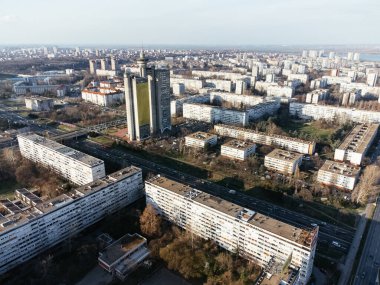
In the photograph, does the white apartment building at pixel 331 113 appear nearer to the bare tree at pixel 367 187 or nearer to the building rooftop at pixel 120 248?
the bare tree at pixel 367 187

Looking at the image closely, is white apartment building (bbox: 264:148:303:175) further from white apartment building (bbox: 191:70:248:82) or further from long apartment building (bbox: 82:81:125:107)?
Result: white apartment building (bbox: 191:70:248:82)

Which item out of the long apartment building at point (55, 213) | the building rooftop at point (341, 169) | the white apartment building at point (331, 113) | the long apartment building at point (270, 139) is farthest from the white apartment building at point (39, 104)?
the building rooftop at point (341, 169)

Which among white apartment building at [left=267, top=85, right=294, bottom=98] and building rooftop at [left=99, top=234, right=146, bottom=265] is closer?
building rooftop at [left=99, top=234, right=146, bottom=265]

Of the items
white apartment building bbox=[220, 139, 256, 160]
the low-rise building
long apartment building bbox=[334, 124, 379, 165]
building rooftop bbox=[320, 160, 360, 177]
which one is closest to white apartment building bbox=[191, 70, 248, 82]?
long apartment building bbox=[334, 124, 379, 165]

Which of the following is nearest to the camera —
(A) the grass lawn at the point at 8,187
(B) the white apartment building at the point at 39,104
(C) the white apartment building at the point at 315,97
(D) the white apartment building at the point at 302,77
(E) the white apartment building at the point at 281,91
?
(A) the grass lawn at the point at 8,187

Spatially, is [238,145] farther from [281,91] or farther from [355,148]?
[281,91]
